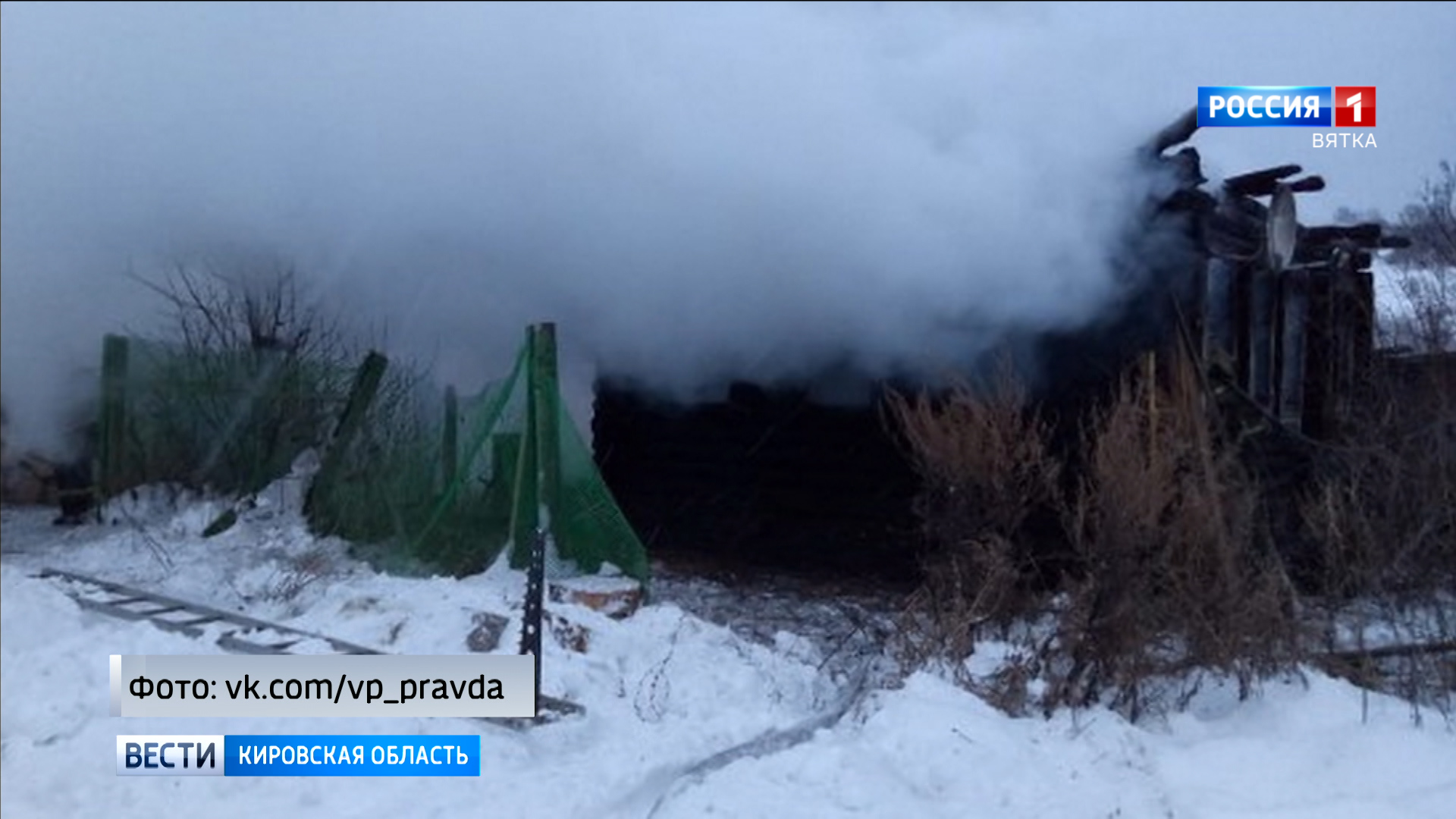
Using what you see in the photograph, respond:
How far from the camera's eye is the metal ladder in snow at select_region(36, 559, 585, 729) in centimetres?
612

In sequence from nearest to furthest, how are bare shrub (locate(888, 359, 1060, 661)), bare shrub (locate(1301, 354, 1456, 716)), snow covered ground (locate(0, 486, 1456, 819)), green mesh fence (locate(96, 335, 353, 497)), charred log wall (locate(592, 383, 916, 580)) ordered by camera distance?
snow covered ground (locate(0, 486, 1456, 819)) < bare shrub (locate(1301, 354, 1456, 716)) < bare shrub (locate(888, 359, 1060, 661)) < charred log wall (locate(592, 383, 916, 580)) < green mesh fence (locate(96, 335, 353, 497))

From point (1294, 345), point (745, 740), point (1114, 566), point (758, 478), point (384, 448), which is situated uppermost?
point (1294, 345)

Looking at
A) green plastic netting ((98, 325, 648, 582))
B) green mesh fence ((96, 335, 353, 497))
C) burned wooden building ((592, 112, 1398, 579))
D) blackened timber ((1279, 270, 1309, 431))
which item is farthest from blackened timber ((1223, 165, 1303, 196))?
green mesh fence ((96, 335, 353, 497))

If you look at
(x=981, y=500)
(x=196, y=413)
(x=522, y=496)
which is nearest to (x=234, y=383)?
(x=196, y=413)

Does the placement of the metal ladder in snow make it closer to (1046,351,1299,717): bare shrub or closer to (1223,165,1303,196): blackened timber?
(1046,351,1299,717): bare shrub

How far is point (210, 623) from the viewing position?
7258 mm

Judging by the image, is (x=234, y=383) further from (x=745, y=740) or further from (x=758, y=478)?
(x=745, y=740)

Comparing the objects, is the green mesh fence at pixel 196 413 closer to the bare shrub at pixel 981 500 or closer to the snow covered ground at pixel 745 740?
the snow covered ground at pixel 745 740

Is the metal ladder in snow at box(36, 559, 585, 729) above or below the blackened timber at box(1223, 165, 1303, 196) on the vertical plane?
below

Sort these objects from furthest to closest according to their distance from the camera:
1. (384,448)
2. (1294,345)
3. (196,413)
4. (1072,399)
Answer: (196,413), (1294,345), (384,448), (1072,399)

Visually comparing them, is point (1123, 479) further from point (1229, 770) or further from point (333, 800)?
point (333, 800)

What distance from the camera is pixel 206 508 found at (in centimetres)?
1011

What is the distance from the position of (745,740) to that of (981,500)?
1.65m

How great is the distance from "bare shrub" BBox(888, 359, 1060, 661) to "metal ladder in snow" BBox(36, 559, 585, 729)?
65.9 inches
